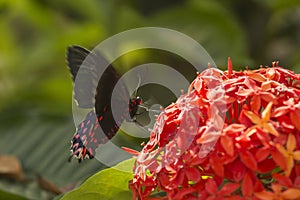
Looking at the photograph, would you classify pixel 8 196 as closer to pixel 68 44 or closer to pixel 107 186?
pixel 107 186

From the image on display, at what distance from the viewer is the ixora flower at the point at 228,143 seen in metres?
1.49

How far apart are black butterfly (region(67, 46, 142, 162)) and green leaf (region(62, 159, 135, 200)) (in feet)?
0.97

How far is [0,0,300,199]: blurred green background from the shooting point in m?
2.68

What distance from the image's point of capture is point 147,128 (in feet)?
6.80

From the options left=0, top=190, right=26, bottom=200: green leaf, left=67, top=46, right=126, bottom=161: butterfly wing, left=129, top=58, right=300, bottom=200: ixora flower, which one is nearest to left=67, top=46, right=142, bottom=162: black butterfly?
left=67, top=46, right=126, bottom=161: butterfly wing

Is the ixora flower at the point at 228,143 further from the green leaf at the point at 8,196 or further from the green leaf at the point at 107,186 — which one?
the green leaf at the point at 8,196

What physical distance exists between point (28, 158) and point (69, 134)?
0.19m

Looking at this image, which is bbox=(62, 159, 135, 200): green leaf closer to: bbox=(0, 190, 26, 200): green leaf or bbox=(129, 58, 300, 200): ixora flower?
bbox=(129, 58, 300, 200): ixora flower

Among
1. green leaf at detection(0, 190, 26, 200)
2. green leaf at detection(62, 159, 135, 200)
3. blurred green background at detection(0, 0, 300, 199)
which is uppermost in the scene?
blurred green background at detection(0, 0, 300, 199)

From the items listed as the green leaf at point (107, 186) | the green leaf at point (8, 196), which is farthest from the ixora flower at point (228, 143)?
the green leaf at point (8, 196)

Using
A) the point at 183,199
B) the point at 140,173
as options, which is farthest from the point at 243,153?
the point at 140,173

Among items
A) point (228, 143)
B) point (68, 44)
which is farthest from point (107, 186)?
point (68, 44)

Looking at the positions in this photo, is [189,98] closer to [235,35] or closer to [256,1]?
[235,35]

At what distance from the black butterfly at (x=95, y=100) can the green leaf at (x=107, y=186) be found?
30cm
